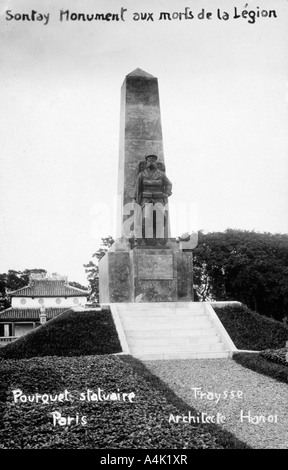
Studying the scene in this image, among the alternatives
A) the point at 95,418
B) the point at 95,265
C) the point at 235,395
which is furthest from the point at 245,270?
the point at 95,418

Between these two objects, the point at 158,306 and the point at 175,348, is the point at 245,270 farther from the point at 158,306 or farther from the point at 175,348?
the point at 175,348

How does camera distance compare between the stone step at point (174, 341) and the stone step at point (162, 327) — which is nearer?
the stone step at point (174, 341)

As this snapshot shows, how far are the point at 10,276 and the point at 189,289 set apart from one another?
36155 millimetres

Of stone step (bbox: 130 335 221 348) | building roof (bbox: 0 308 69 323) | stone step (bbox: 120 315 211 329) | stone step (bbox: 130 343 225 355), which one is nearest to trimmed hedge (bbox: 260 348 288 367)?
stone step (bbox: 130 343 225 355)

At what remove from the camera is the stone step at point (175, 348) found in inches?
468

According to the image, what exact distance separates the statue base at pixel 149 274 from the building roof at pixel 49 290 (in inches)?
1256

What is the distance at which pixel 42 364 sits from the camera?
8.77 metres

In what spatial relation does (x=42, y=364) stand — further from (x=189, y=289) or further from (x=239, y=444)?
(x=189, y=289)

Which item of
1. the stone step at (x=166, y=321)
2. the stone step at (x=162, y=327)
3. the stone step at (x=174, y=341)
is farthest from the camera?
the stone step at (x=166, y=321)

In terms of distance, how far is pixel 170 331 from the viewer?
12820 millimetres

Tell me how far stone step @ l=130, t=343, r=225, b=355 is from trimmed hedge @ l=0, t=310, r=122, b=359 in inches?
19.1

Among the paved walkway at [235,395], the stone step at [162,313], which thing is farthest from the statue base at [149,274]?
the paved walkway at [235,395]

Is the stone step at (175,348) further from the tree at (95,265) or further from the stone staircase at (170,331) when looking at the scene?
the tree at (95,265)
